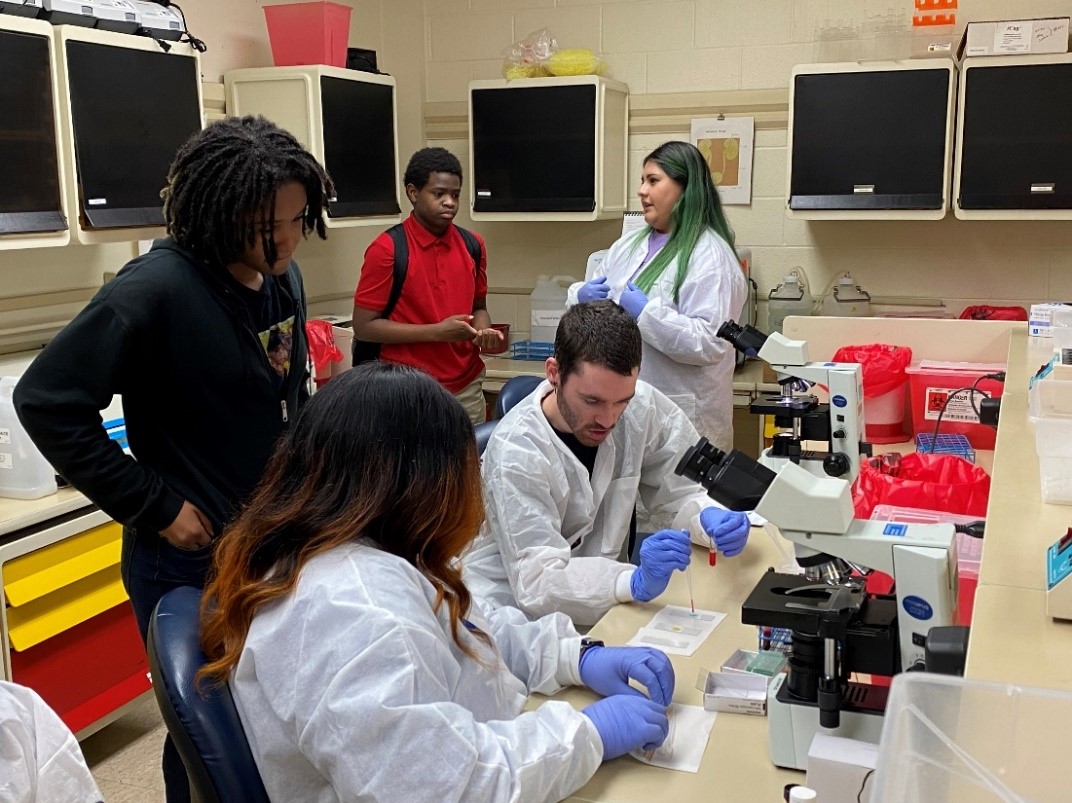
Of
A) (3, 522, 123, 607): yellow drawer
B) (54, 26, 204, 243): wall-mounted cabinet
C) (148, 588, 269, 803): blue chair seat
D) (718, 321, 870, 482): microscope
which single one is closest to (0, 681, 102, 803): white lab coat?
(148, 588, 269, 803): blue chair seat

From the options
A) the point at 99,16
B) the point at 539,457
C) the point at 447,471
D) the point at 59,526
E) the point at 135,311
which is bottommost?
the point at 59,526

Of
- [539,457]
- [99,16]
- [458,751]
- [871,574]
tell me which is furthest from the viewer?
[99,16]

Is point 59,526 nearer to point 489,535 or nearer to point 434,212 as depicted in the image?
point 489,535

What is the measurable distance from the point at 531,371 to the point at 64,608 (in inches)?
75.6

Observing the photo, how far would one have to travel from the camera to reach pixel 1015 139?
338 centimetres

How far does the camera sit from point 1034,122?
3350mm

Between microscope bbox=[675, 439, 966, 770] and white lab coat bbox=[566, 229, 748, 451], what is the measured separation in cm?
156

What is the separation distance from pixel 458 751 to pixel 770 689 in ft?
1.39

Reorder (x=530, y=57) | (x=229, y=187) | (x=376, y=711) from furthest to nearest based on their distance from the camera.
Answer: (x=530, y=57)
(x=229, y=187)
(x=376, y=711)

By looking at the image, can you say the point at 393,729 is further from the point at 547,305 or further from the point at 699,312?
the point at 547,305

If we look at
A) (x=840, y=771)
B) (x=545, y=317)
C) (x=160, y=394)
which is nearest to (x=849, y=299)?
(x=545, y=317)

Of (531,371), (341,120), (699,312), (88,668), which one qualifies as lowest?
(88,668)

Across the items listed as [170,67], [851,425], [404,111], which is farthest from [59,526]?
[404,111]

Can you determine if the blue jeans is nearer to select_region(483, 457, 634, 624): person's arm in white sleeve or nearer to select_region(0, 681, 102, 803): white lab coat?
select_region(483, 457, 634, 624): person's arm in white sleeve
